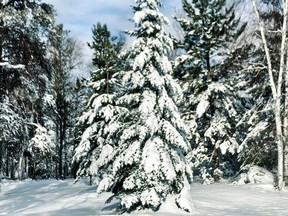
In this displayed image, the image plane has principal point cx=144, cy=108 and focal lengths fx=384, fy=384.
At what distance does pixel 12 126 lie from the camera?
40.0 feet

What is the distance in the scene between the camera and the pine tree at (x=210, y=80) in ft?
72.6

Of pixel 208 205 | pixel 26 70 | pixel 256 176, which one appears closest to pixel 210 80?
pixel 256 176

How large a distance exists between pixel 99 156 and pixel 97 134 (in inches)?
53.5

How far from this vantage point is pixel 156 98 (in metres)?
12.9

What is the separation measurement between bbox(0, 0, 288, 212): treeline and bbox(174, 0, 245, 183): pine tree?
6 cm

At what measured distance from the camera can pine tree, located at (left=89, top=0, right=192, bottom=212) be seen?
1178cm

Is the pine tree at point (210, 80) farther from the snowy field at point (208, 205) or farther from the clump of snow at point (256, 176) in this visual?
the snowy field at point (208, 205)

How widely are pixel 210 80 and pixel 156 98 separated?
35.4 feet

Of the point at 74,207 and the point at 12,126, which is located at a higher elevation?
the point at 12,126

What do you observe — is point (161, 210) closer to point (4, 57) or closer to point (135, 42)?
point (135, 42)

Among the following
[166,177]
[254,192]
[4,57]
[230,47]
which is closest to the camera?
[166,177]

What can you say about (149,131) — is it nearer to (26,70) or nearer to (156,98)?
(156,98)

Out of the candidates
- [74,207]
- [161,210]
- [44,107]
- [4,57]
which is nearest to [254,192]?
[161,210]

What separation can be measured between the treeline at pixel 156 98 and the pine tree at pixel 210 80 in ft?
0.21
